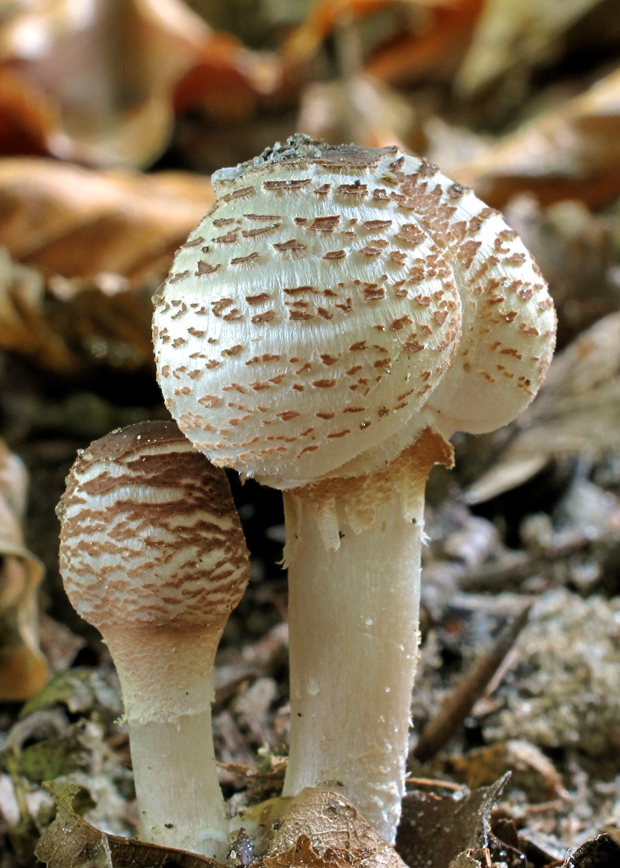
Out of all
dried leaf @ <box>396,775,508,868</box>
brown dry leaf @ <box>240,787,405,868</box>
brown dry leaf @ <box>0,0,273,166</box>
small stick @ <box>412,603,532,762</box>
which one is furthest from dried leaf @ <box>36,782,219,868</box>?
brown dry leaf @ <box>0,0,273,166</box>

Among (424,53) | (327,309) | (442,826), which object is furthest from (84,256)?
(424,53)

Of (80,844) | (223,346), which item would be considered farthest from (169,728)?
(223,346)

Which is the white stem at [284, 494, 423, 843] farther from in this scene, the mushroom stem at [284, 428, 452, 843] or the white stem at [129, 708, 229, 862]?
the white stem at [129, 708, 229, 862]

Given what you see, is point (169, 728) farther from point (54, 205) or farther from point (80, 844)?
point (54, 205)

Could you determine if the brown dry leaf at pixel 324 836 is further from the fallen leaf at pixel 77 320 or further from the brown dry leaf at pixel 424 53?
the brown dry leaf at pixel 424 53

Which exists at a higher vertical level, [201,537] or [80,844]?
[201,537]

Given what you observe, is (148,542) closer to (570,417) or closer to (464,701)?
(464,701)
